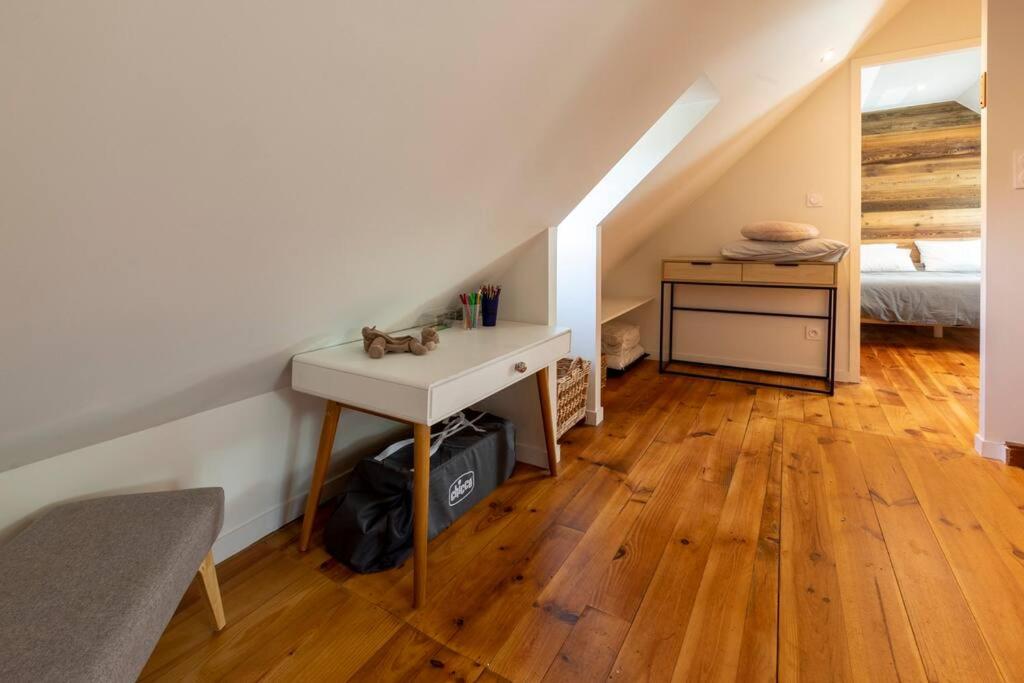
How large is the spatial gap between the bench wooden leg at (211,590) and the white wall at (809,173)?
11.6ft

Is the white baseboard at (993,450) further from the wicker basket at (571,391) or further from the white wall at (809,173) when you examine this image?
the wicker basket at (571,391)

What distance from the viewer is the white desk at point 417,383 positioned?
142 cm

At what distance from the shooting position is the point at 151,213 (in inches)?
33.4

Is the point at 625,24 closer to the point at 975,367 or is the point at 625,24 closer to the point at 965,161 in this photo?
the point at 975,367

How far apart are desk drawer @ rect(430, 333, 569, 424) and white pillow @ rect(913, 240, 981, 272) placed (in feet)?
15.3

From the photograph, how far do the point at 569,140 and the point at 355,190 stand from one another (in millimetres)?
805

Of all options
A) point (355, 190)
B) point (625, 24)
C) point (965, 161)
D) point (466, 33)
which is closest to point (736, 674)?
point (355, 190)

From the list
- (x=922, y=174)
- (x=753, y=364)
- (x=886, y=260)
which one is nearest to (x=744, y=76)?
(x=753, y=364)

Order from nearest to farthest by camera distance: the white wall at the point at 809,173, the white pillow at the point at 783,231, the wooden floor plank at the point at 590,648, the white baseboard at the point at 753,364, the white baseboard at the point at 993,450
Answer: the wooden floor plank at the point at 590,648
the white baseboard at the point at 993,450
the white wall at the point at 809,173
the white pillow at the point at 783,231
the white baseboard at the point at 753,364

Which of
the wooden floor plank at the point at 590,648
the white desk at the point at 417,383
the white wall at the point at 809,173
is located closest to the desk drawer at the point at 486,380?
the white desk at the point at 417,383

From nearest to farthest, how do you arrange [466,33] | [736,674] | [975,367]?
1. [466,33]
2. [736,674]
3. [975,367]

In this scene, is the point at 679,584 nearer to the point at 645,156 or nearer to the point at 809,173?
the point at 645,156

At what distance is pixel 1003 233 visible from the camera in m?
2.28

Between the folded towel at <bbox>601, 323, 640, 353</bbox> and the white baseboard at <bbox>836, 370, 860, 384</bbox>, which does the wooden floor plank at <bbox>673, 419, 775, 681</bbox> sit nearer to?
the folded towel at <bbox>601, 323, 640, 353</bbox>
